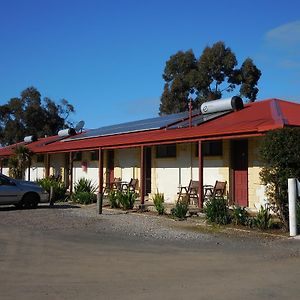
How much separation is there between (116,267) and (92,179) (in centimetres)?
1833

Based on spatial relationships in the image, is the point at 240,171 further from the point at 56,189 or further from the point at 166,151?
the point at 56,189

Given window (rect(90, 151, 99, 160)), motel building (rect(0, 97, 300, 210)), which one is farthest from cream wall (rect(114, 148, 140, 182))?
window (rect(90, 151, 99, 160))

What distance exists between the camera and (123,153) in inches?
954

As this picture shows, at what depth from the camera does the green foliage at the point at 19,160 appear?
97.1 ft

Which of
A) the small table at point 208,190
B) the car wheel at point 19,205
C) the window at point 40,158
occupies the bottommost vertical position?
the car wheel at point 19,205

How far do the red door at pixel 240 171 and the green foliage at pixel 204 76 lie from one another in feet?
94.8

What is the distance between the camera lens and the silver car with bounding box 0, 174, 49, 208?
18266 millimetres

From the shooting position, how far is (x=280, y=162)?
11.7 meters

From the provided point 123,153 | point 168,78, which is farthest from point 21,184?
point 168,78

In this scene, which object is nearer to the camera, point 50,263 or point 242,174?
point 50,263

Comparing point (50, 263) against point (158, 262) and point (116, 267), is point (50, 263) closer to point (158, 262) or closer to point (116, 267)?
point (116, 267)

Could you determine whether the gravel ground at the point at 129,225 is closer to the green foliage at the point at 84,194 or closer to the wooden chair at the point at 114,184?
the green foliage at the point at 84,194

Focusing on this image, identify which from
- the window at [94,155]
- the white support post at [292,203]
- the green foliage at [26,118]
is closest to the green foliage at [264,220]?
the white support post at [292,203]

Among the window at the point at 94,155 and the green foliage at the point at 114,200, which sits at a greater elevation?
the window at the point at 94,155
